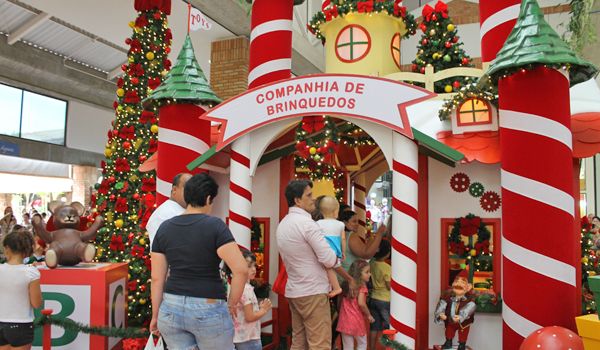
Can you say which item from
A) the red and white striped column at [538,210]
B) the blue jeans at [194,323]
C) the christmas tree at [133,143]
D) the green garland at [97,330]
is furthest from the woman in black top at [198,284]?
the christmas tree at [133,143]

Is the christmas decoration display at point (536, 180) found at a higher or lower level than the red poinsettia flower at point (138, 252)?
higher

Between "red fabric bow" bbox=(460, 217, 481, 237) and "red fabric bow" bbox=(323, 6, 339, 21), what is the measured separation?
3001mm

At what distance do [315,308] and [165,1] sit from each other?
5.61m

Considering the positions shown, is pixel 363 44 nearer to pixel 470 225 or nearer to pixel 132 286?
pixel 470 225

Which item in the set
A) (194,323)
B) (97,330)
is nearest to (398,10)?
(97,330)

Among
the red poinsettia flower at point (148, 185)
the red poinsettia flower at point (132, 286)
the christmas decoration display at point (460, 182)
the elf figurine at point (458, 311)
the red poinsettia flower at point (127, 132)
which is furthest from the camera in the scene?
the red poinsettia flower at point (127, 132)

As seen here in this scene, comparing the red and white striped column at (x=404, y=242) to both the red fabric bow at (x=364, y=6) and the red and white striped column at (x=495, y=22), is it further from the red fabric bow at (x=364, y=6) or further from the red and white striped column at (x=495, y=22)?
the red fabric bow at (x=364, y=6)

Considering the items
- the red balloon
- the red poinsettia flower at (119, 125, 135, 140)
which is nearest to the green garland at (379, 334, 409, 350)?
the red balloon

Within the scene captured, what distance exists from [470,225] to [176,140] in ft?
10.1

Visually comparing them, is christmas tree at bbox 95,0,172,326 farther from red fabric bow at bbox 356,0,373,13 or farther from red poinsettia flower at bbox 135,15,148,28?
red fabric bow at bbox 356,0,373,13

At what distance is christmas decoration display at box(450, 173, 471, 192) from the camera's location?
518cm

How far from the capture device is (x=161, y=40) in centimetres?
805

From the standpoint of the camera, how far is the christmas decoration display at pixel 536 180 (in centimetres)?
399

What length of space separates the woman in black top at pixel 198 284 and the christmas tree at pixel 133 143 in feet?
14.0
